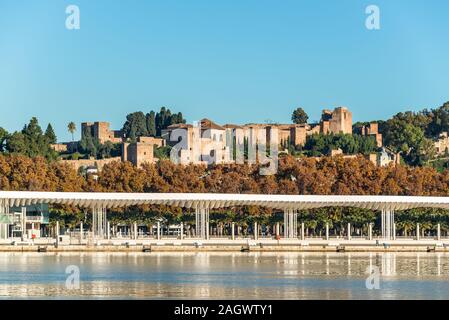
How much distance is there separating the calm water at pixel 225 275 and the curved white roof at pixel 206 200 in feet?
20.7

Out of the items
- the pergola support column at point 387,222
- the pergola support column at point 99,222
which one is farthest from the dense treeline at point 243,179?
the pergola support column at point 99,222

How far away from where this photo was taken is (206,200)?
106312 mm

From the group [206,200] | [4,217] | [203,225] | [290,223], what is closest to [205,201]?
[206,200]

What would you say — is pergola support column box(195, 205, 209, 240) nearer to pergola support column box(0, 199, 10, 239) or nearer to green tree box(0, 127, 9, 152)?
pergola support column box(0, 199, 10, 239)

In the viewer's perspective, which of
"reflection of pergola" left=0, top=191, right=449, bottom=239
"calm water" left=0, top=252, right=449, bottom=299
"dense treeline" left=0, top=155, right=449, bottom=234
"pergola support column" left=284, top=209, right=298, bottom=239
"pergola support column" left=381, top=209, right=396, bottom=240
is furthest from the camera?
"dense treeline" left=0, top=155, right=449, bottom=234

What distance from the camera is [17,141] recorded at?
17275cm

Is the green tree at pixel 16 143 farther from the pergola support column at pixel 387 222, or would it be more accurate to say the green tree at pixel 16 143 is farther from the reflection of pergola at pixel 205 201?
the pergola support column at pixel 387 222

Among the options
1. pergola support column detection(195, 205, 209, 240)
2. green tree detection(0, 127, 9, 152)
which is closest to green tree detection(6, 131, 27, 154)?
green tree detection(0, 127, 9, 152)

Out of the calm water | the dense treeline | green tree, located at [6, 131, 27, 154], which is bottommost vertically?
the calm water

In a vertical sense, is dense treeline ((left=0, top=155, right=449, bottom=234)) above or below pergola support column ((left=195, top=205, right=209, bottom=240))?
above

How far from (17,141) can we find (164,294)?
110m

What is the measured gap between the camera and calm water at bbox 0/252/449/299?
218ft

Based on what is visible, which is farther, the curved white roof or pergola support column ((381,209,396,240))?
pergola support column ((381,209,396,240))
